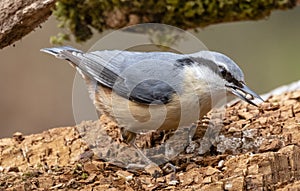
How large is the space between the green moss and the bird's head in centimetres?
103

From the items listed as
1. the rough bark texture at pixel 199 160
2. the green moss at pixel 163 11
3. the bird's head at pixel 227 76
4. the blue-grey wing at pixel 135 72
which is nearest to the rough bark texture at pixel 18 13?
the blue-grey wing at pixel 135 72

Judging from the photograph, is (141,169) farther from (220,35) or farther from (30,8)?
(220,35)

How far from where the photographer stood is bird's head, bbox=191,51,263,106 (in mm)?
2867

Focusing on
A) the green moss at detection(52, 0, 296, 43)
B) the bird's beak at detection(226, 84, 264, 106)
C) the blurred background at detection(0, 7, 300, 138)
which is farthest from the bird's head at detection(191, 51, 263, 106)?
the blurred background at detection(0, 7, 300, 138)

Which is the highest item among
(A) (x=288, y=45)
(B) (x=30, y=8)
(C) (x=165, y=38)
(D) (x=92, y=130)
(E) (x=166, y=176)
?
(A) (x=288, y=45)

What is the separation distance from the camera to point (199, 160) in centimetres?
290

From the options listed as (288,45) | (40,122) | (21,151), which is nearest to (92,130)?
(21,151)

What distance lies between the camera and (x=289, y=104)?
3.47 m

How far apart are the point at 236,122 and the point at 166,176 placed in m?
0.71

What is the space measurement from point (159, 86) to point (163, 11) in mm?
1163

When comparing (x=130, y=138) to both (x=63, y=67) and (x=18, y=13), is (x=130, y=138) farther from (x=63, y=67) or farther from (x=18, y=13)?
(x=63, y=67)

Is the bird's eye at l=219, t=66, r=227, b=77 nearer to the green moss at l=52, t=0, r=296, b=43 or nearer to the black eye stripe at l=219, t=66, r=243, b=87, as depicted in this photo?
the black eye stripe at l=219, t=66, r=243, b=87

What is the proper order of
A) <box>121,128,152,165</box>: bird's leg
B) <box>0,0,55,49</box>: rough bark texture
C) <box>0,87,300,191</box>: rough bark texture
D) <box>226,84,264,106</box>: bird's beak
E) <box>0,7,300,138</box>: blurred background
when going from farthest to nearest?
<box>0,7,300,138</box>: blurred background, <box>121,128,152,165</box>: bird's leg, <box>226,84,264,106</box>: bird's beak, <box>0,0,55,49</box>: rough bark texture, <box>0,87,300,191</box>: rough bark texture

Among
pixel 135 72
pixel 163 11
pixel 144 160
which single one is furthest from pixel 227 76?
pixel 163 11
